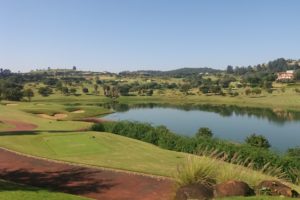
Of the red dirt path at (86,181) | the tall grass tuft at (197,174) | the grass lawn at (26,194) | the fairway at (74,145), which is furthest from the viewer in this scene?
the fairway at (74,145)

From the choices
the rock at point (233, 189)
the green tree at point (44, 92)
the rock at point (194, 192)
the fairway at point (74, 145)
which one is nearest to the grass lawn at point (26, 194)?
the rock at point (194, 192)

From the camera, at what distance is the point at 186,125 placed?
71000mm

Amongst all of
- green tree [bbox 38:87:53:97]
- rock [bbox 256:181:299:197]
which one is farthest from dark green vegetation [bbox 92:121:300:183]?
green tree [bbox 38:87:53:97]

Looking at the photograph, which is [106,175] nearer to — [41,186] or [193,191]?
[41,186]

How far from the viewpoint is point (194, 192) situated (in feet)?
42.1

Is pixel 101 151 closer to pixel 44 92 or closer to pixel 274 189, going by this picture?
pixel 274 189

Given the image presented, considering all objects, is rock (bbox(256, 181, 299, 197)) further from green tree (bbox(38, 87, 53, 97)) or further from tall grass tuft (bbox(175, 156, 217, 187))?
green tree (bbox(38, 87, 53, 97))

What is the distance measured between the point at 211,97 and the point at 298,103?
3185cm

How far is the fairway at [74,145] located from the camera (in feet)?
87.2

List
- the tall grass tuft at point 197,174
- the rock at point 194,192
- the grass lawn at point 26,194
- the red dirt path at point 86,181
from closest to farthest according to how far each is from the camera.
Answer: the rock at point 194,192 < the grass lawn at point 26,194 < the tall grass tuft at point 197,174 < the red dirt path at point 86,181

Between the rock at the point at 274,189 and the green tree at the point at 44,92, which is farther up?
the rock at the point at 274,189

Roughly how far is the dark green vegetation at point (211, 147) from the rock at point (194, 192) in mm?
2261

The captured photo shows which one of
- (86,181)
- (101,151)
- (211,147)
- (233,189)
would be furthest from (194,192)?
(211,147)

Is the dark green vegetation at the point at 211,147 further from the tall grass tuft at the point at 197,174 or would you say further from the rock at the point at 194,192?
the rock at the point at 194,192
